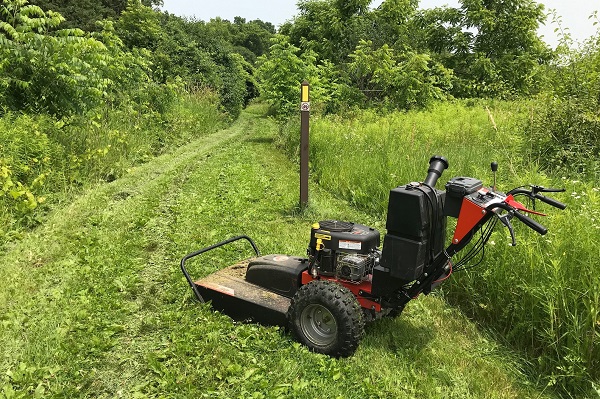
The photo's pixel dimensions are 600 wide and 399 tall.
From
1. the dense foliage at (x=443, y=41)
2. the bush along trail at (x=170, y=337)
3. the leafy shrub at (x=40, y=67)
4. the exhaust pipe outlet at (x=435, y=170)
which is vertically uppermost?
the dense foliage at (x=443, y=41)

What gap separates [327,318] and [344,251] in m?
0.51

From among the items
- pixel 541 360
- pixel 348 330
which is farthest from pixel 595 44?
pixel 348 330

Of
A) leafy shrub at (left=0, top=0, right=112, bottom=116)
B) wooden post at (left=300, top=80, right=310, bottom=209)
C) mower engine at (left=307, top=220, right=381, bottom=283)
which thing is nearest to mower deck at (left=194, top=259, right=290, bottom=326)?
mower engine at (left=307, top=220, right=381, bottom=283)

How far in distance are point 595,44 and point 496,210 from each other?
535cm

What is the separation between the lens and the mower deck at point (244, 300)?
354 cm

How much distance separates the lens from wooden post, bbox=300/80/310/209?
630cm

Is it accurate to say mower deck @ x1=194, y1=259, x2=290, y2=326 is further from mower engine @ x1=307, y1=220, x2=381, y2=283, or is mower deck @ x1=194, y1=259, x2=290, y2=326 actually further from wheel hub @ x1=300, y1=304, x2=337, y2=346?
mower engine @ x1=307, y1=220, x2=381, y2=283

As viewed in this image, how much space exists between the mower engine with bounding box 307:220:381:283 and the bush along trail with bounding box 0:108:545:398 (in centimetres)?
57

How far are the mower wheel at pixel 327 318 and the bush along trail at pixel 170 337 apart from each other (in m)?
0.10

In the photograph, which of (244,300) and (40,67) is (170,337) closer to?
(244,300)

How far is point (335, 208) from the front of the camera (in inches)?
275

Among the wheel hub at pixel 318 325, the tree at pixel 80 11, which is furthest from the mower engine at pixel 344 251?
the tree at pixel 80 11

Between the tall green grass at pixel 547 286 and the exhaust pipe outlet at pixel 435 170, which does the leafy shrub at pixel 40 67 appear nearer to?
the tall green grass at pixel 547 286

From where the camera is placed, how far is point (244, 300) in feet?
11.8
